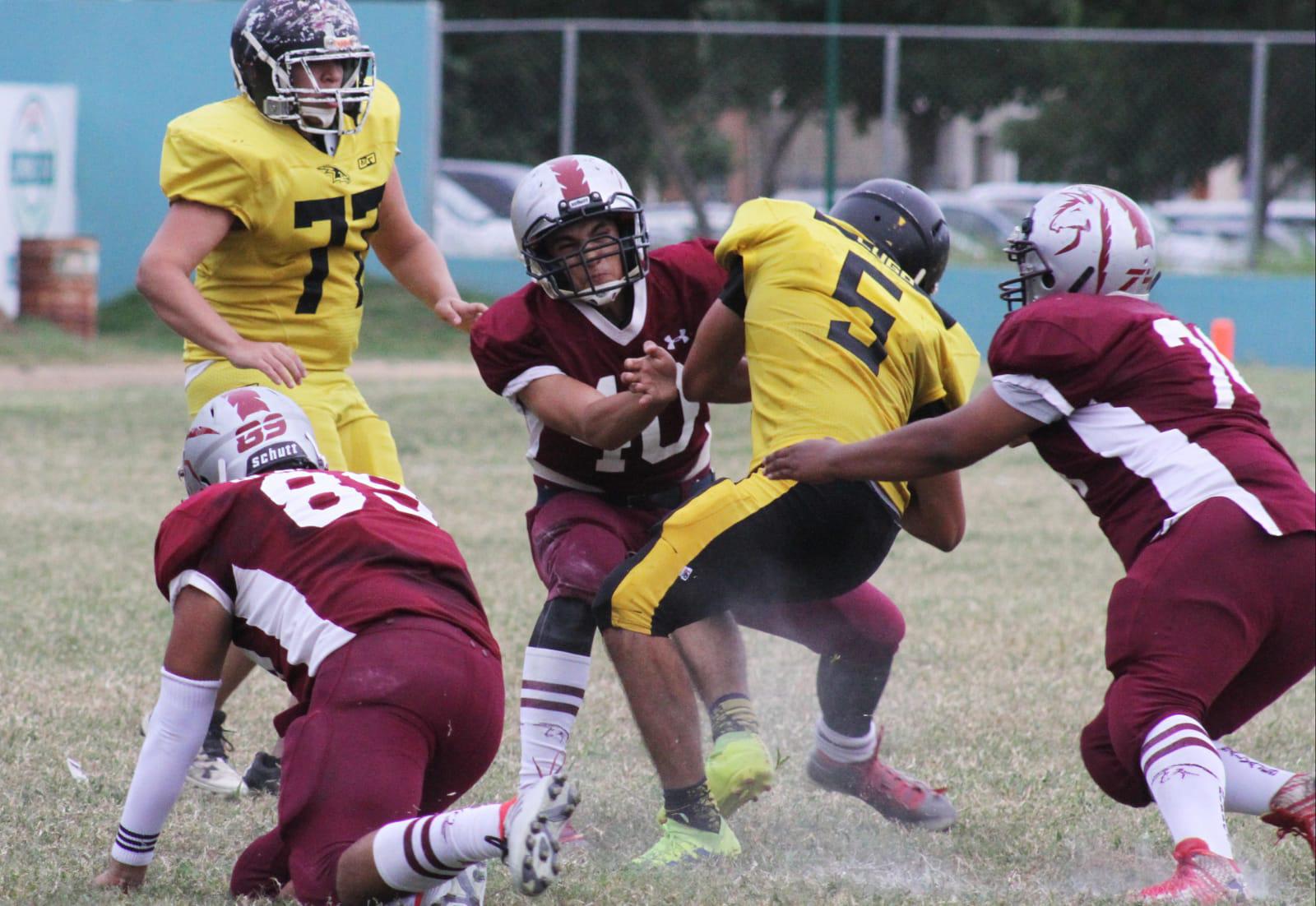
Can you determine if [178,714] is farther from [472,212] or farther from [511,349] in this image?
[472,212]

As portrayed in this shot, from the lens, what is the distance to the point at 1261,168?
14195mm

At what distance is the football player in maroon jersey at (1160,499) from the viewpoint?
3.15m

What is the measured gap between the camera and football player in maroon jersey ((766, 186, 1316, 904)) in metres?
3.15

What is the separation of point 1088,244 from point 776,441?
30.1 inches

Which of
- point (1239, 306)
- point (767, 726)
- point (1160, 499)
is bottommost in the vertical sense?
point (1239, 306)

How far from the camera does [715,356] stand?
3658 millimetres

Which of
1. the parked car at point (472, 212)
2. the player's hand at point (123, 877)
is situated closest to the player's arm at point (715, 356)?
the player's hand at point (123, 877)

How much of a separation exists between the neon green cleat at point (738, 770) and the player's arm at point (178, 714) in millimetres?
1049

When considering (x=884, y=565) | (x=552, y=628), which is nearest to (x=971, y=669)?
(x=884, y=565)

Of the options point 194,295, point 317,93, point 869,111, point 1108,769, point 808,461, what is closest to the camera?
point 1108,769

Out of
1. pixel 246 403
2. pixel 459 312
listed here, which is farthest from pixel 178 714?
pixel 459 312

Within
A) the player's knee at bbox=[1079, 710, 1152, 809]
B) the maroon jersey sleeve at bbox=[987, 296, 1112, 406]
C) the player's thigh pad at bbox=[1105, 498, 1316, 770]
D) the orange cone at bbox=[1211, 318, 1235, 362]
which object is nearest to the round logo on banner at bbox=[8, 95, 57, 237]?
the orange cone at bbox=[1211, 318, 1235, 362]

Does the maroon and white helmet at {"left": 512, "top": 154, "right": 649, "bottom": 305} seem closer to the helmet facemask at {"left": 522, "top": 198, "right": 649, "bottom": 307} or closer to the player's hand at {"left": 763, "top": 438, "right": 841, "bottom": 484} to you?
the helmet facemask at {"left": 522, "top": 198, "right": 649, "bottom": 307}

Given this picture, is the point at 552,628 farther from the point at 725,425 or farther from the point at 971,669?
the point at 725,425
